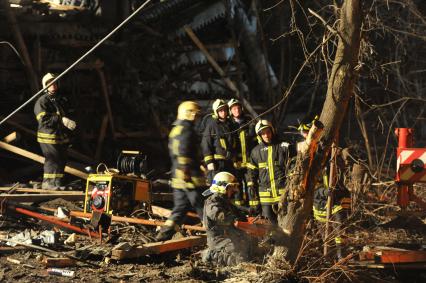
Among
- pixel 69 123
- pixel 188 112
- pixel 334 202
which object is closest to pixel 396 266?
pixel 334 202

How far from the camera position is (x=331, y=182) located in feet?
27.4

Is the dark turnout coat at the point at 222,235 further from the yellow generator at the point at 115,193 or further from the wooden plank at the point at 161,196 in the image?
the wooden plank at the point at 161,196

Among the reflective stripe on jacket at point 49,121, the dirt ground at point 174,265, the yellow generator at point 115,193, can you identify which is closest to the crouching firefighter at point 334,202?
the dirt ground at point 174,265

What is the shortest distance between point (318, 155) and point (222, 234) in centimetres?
142

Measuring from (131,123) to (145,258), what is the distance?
6535mm

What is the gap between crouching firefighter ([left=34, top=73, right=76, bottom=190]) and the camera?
36.7 feet

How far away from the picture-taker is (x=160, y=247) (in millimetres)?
8195

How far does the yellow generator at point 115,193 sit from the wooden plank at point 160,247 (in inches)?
60.2

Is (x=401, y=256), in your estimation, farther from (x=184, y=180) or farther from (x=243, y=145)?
(x=243, y=145)

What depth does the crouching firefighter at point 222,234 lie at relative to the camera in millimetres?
7832

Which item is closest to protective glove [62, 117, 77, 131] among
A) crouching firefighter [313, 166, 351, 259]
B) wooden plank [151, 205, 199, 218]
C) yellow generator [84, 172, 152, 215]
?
yellow generator [84, 172, 152, 215]

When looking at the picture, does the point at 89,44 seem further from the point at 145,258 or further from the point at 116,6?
the point at 145,258

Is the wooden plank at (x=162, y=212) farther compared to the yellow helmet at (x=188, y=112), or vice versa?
the wooden plank at (x=162, y=212)

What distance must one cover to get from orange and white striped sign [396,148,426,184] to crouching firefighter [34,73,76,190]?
203 inches
